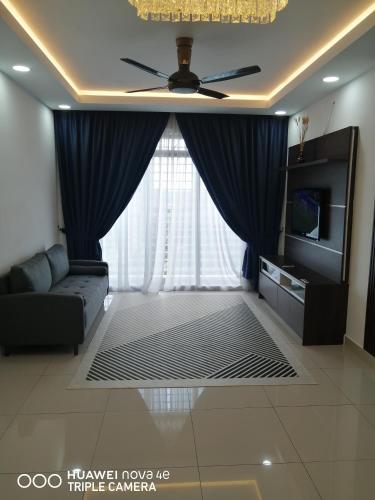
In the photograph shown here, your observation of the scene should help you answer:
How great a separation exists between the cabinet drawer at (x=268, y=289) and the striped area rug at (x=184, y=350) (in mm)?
309

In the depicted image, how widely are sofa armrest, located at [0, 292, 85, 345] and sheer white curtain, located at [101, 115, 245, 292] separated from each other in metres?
2.33

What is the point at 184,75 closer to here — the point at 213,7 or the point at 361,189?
the point at 213,7

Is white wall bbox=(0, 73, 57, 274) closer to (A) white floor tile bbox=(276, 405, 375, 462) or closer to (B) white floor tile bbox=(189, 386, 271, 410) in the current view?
(B) white floor tile bbox=(189, 386, 271, 410)

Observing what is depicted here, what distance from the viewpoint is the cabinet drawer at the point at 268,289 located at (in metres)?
5.01

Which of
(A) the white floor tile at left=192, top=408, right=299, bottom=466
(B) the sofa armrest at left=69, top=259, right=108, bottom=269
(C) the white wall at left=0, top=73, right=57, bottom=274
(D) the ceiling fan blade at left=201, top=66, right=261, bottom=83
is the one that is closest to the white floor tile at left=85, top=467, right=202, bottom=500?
(A) the white floor tile at left=192, top=408, right=299, bottom=466

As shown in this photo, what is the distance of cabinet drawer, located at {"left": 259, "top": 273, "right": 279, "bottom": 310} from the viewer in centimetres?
501

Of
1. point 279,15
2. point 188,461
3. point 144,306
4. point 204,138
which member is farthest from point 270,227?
point 188,461

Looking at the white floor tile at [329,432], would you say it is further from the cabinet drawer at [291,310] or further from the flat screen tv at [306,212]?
the flat screen tv at [306,212]

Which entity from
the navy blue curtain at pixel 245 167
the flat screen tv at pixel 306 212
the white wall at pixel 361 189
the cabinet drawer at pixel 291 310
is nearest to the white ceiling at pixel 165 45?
the white wall at pixel 361 189

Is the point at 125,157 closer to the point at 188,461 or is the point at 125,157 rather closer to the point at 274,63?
the point at 274,63

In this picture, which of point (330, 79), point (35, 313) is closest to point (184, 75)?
point (330, 79)

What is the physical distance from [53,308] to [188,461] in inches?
78.5

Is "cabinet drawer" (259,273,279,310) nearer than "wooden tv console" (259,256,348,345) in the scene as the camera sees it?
No

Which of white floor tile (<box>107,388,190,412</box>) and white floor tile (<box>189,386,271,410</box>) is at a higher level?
white floor tile (<box>189,386,271,410</box>)
